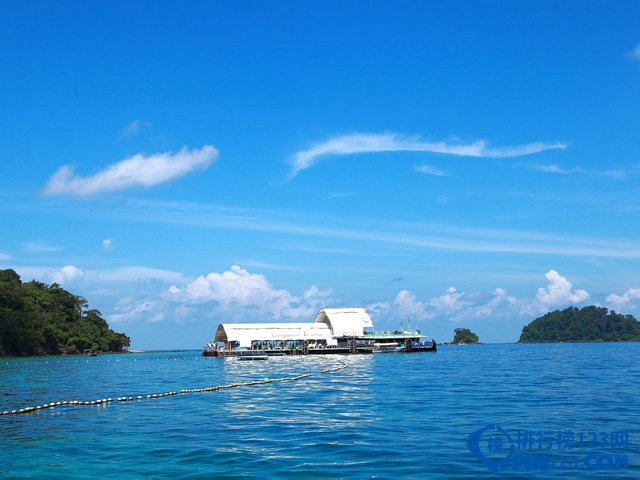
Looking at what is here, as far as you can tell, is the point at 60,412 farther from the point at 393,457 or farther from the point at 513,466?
the point at 513,466

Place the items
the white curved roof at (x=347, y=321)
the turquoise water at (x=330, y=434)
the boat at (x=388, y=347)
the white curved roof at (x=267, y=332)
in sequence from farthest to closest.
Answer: the boat at (x=388, y=347), the white curved roof at (x=347, y=321), the white curved roof at (x=267, y=332), the turquoise water at (x=330, y=434)

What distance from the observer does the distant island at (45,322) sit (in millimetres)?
120500

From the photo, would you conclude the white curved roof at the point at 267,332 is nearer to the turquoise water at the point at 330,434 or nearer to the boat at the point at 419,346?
the boat at the point at 419,346

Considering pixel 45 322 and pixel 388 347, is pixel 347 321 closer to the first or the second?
pixel 388 347

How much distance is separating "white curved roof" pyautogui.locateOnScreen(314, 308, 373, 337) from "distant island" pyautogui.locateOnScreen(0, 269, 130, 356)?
60256mm

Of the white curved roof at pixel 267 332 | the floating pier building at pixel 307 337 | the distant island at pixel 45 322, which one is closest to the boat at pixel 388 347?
the floating pier building at pixel 307 337

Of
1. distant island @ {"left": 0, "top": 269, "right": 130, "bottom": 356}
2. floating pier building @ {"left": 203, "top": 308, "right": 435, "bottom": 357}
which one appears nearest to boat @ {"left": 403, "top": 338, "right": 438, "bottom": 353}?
floating pier building @ {"left": 203, "top": 308, "right": 435, "bottom": 357}

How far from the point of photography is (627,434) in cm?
2281

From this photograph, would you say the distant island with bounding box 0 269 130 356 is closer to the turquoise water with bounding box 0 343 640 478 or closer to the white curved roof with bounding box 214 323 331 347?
the white curved roof with bounding box 214 323 331 347

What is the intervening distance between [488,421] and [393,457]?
27.2 feet

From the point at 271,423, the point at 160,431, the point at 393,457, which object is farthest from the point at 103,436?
the point at 393,457

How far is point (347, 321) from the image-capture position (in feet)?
422

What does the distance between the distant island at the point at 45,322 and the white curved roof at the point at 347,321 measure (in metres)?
60.3

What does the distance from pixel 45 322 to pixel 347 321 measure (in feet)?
215
